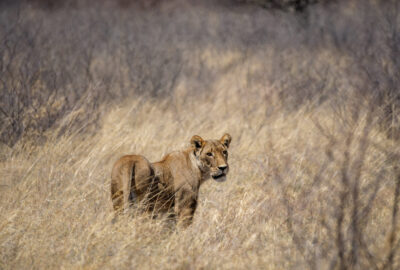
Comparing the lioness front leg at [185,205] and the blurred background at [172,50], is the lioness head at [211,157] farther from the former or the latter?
the blurred background at [172,50]

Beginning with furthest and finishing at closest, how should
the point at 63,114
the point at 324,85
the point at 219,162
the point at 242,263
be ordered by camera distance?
1. the point at 324,85
2. the point at 63,114
3. the point at 219,162
4. the point at 242,263

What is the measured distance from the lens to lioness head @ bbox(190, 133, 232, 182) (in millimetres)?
5078

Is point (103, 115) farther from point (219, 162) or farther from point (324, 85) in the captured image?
point (324, 85)

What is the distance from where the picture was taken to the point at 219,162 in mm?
5070

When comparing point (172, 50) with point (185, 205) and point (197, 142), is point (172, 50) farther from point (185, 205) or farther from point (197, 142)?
point (185, 205)

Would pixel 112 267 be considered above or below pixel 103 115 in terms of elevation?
below

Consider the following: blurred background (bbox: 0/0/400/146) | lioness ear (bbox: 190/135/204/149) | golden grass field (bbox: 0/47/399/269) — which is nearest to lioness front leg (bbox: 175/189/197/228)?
golden grass field (bbox: 0/47/399/269)

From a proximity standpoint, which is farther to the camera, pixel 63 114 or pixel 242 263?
pixel 63 114

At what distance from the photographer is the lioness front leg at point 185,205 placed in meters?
4.87

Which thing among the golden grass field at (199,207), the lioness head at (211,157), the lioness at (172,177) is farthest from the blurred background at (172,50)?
the lioness head at (211,157)

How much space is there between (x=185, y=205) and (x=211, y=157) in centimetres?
61

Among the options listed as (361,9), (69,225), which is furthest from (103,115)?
(361,9)

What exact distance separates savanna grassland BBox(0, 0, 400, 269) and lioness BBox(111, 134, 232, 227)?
209 mm

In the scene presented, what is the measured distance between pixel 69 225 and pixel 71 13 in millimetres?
8688
